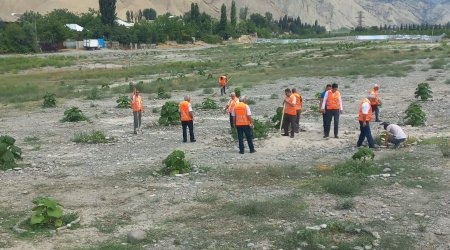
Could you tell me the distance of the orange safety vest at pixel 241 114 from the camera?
15.8 meters

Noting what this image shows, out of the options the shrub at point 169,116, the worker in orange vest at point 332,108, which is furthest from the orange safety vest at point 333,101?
the shrub at point 169,116

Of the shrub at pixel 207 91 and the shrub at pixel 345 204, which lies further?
the shrub at pixel 207 91

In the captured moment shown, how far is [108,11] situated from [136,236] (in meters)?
129

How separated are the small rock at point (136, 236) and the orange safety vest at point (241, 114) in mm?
6849

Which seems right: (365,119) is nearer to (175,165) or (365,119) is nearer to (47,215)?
(175,165)

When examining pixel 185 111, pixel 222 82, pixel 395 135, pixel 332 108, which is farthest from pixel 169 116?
pixel 222 82

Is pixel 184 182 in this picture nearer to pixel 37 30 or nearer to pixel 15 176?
pixel 15 176

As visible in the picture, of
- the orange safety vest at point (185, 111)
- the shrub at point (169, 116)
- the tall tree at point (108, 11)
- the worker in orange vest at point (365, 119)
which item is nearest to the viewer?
the worker in orange vest at point (365, 119)

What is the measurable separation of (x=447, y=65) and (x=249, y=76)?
15791 millimetres

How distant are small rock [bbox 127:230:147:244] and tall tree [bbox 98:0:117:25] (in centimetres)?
12711

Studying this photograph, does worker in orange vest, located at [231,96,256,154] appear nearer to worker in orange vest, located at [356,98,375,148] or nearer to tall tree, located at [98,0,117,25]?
worker in orange vest, located at [356,98,375,148]

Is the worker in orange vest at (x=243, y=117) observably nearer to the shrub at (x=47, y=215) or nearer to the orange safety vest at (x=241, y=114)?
the orange safety vest at (x=241, y=114)

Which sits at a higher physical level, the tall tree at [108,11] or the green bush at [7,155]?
the tall tree at [108,11]

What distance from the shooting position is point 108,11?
132m
